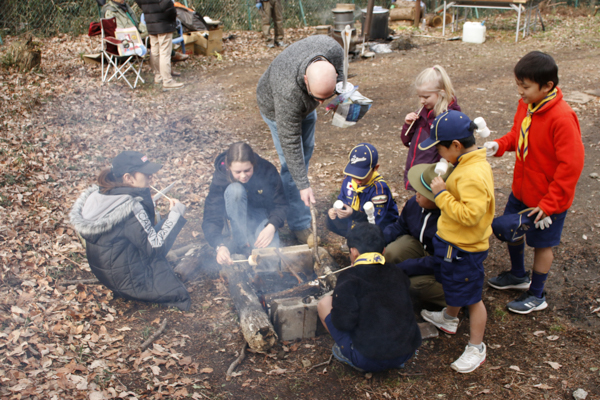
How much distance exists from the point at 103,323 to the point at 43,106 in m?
5.94

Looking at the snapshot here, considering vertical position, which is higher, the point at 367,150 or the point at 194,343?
the point at 367,150

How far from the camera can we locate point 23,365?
2.77 metres

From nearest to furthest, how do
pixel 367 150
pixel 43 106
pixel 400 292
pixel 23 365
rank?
1. pixel 400 292
2. pixel 23 365
3. pixel 367 150
4. pixel 43 106

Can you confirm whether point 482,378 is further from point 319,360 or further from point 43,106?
point 43,106

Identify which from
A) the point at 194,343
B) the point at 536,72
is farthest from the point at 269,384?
the point at 536,72

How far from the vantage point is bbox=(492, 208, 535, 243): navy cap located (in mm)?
3000

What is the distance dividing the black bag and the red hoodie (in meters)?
10.3

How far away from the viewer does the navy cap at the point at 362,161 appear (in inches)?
139

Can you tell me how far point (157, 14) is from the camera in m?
8.72

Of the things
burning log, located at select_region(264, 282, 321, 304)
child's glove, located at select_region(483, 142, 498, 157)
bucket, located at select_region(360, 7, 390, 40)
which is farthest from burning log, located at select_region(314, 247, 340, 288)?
bucket, located at select_region(360, 7, 390, 40)

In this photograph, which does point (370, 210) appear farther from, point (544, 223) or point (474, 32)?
point (474, 32)

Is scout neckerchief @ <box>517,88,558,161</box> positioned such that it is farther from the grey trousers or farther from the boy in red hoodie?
the grey trousers

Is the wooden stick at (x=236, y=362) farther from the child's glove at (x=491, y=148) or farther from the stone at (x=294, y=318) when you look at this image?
the child's glove at (x=491, y=148)

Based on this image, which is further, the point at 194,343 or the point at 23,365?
the point at 194,343
